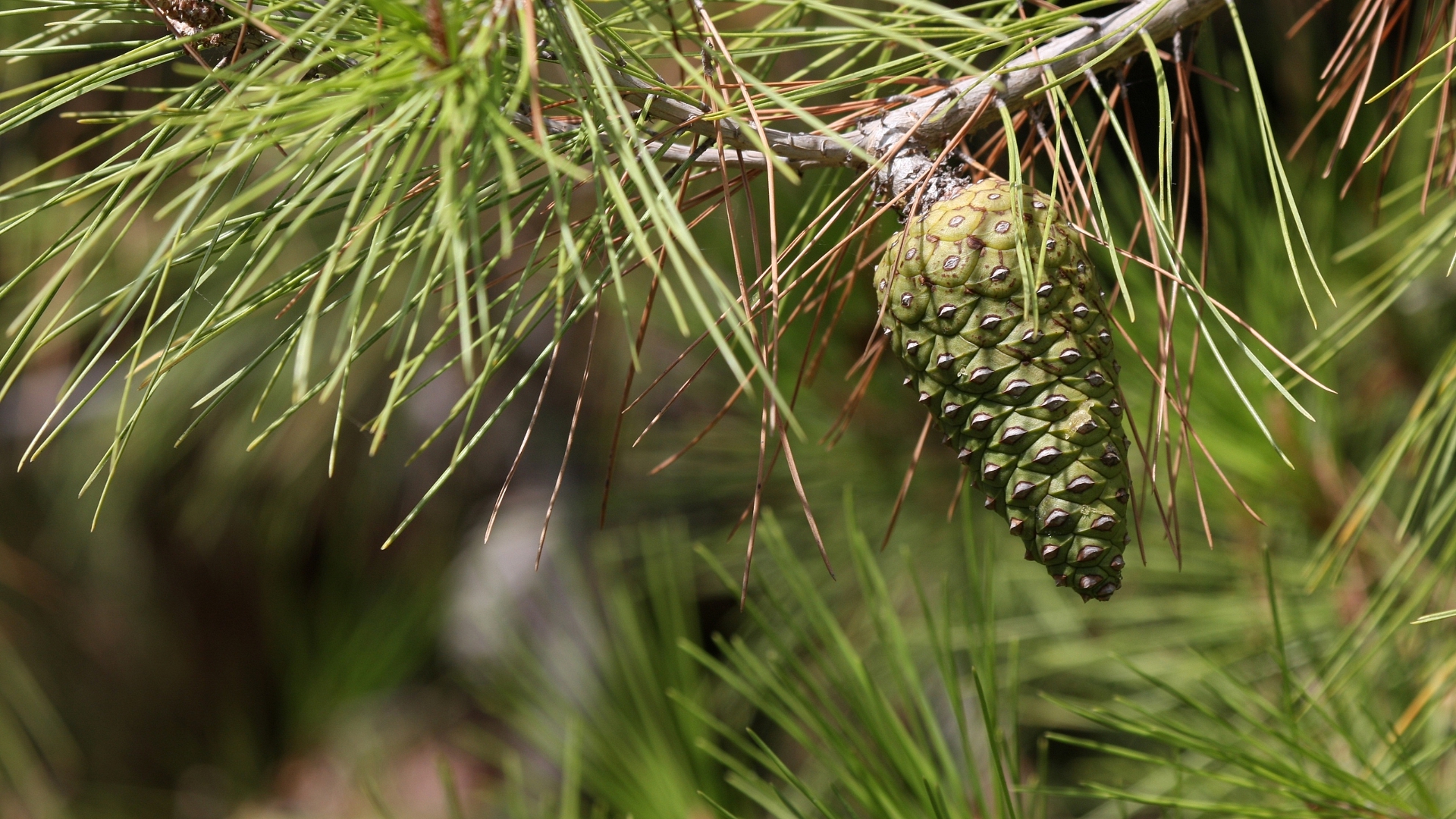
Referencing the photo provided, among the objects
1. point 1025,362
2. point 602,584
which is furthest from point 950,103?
point 602,584

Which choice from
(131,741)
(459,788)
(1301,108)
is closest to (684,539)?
(1301,108)

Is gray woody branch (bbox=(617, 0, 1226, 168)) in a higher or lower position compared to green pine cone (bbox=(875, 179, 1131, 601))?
higher

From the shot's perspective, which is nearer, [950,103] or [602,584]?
[950,103]

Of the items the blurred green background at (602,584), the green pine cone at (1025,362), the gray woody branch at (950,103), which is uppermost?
the gray woody branch at (950,103)

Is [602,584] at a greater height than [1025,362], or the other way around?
[1025,362]

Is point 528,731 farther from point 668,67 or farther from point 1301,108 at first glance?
point 1301,108

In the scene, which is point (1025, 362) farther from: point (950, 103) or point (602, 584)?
point (602, 584)
